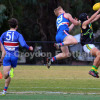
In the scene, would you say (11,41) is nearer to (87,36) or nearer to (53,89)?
(87,36)

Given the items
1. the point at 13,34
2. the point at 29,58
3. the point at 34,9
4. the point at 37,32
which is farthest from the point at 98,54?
the point at 37,32

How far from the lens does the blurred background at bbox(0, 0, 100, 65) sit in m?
32.0

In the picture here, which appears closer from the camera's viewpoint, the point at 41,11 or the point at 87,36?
the point at 87,36

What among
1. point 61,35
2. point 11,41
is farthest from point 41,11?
point 11,41

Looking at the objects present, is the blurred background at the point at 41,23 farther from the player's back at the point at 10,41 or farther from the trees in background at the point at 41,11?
the player's back at the point at 10,41

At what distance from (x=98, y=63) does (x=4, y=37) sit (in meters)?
3.12

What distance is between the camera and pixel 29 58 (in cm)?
3191

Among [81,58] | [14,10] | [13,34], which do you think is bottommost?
[81,58]

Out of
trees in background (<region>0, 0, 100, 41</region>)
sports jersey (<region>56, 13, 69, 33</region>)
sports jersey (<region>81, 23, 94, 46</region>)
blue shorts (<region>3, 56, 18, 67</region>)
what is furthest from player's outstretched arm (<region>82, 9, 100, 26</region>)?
trees in background (<region>0, 0, 100, 41</region>)

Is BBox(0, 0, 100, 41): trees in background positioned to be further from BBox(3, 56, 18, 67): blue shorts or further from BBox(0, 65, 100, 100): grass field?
BBox(3, 56, 18, 67): blue shorts

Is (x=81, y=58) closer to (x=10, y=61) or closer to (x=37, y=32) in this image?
(x=37, y=32)

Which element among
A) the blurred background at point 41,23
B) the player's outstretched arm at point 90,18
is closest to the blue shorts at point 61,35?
the player's outstretched arm at point 90,18

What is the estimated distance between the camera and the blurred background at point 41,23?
32.0 m

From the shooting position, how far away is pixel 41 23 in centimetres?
3772
